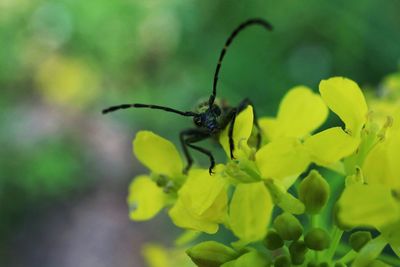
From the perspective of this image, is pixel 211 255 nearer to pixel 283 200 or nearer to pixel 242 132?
pixel 283 200

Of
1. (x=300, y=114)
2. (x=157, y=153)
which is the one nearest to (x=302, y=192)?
(x=300, y=114)

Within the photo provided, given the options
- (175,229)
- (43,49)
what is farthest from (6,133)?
(175,229)

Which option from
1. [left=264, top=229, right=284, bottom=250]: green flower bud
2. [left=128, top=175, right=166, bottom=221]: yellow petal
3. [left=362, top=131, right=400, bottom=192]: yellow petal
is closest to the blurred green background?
[left=128, top=175, right=166, bottom=221]: yellow petal

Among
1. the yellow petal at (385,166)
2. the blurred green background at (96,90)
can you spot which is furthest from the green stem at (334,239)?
the blurred green background at (96,90)

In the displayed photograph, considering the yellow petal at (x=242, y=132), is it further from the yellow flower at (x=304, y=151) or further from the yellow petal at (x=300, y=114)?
the yellow petal at (x=300, y=114)

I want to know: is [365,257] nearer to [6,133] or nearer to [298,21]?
[298,21]

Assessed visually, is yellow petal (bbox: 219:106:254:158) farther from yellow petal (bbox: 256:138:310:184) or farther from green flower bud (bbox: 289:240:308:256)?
green flower bud (bbox: 289:240:308:256)
